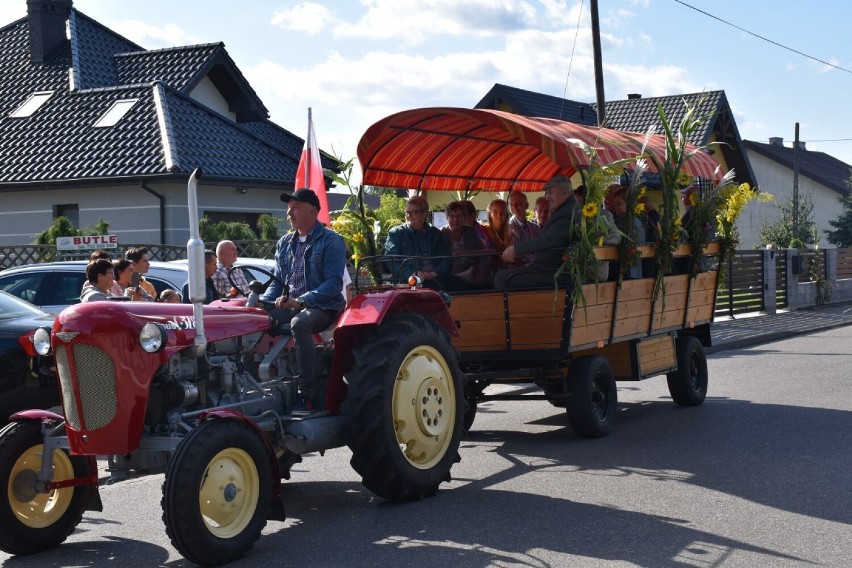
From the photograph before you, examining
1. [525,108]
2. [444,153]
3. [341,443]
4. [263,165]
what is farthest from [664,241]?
[525,108]

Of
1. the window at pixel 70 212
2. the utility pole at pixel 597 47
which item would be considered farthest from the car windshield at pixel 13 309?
the window at pixel 70 212

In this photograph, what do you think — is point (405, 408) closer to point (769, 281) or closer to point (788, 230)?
point (769, 281)

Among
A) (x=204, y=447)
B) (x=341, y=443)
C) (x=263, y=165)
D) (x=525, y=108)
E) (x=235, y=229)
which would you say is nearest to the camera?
(x=204, y=447)

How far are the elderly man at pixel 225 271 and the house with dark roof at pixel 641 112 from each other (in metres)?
26.5

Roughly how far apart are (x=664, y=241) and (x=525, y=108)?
2761 cm

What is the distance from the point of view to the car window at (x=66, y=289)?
42.5 feet

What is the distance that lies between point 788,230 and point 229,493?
128 ft

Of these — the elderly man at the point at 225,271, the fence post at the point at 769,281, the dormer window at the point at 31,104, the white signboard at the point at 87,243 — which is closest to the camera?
the elderly man at the point at 225,271

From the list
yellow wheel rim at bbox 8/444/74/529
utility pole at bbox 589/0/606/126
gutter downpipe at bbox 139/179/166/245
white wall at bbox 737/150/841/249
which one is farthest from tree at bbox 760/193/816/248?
yellow wheel rim at bbox 8/444/74/529

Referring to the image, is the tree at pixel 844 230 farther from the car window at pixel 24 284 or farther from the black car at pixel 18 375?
the black car at pixel 18 375

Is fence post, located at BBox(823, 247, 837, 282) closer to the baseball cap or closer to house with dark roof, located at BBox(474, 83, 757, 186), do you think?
house with dark roof, located at BBox(474, 83, 757, 186)

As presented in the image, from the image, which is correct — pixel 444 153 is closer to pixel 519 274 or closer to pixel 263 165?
pixel 519 274

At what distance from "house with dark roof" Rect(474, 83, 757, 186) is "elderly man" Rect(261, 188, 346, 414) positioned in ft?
99.7

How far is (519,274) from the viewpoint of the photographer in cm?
1001
